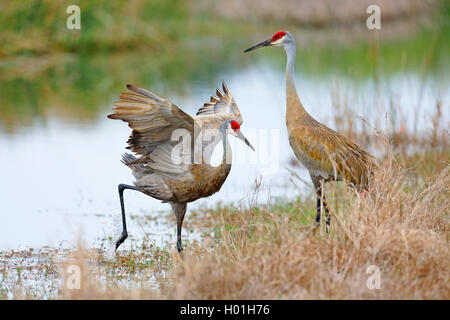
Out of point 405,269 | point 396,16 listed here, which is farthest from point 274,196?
point 396,16

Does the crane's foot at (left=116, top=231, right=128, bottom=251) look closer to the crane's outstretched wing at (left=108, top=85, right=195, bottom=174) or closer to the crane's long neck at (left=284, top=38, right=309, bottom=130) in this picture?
the crane's outstretched wing at (left=108, top=85, right=195, bottom=174)

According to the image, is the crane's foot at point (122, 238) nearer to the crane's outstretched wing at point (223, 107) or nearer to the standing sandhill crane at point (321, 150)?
the crane's outstretched wing at point (223, 107)

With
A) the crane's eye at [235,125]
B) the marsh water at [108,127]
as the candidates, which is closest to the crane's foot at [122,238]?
the marsh water at [108,127]

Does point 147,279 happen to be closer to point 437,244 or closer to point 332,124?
point 437,244

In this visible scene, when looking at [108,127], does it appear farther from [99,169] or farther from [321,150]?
[321,150]

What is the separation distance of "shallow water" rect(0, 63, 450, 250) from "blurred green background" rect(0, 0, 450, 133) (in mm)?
563

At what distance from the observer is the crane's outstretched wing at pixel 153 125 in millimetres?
5672

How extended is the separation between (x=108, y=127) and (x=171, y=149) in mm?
5870

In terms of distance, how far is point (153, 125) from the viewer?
5.87m

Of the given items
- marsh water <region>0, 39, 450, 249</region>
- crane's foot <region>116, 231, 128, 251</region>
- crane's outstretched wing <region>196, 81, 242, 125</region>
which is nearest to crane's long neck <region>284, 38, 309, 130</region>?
crane's outstretched wing <region>196, 81, 242, 125</region>

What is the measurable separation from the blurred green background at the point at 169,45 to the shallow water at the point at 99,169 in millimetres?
563

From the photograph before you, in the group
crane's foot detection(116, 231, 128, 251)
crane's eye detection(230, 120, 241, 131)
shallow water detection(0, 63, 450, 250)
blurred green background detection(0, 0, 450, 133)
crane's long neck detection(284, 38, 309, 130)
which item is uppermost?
blurred green background detection(0, 0, 450, 133)

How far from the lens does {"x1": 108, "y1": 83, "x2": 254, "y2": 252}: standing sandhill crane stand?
18.8ft

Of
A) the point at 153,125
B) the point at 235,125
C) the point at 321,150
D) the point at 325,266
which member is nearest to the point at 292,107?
the point at 321,150
